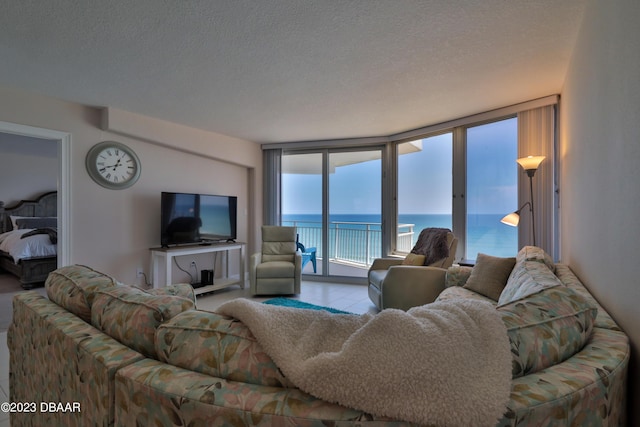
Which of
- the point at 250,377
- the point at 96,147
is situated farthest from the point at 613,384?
the point at 96,147

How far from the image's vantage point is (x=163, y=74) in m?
2.52

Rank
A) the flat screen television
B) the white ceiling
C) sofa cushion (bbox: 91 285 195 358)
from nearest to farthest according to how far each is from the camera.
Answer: sofa cushion (bbox: 91 285 195 358)
the white ceiling
the flat screen television

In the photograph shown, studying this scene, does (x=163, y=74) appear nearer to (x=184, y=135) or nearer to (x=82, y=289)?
(x=184, y=135)

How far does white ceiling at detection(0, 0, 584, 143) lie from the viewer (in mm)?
1754

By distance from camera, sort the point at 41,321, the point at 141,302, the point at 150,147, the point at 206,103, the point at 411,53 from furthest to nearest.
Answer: the point at 150,147 < the point at 206,103 < the point at 411,53 < the point at 41,321 < the point at 141,302

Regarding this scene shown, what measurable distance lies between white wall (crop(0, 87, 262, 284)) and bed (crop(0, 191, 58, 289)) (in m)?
1.35

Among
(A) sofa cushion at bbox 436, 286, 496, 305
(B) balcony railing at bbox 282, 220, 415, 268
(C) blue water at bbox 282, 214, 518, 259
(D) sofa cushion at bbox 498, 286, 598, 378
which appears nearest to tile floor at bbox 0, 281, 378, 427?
(B) balcony railing at bbox 282, 220, 415, 268

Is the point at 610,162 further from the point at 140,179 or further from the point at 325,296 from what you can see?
the point at 140,179

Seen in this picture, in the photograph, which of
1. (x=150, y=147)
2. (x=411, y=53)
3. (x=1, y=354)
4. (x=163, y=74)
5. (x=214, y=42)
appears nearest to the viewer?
(x=214, y=42)

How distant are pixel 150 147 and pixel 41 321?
3203 mm

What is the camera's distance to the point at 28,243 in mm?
4383

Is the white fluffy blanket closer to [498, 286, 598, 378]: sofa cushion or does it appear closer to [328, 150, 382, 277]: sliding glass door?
[498, 286, 598, 378]: sofa cushion

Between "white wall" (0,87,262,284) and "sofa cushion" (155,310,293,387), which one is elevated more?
"white wall" (0,87,262,284)

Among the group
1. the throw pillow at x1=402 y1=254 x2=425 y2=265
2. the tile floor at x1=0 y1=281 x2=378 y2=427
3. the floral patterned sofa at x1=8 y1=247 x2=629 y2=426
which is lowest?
the tile floor at x1=0 y1=281 x2=378 y2=427
